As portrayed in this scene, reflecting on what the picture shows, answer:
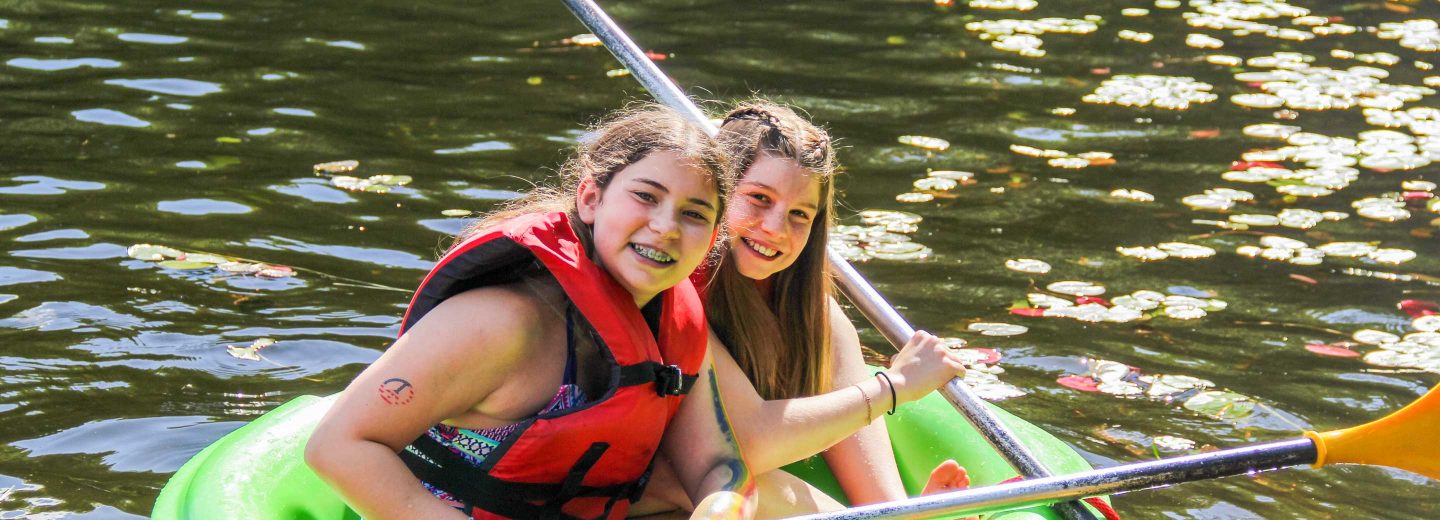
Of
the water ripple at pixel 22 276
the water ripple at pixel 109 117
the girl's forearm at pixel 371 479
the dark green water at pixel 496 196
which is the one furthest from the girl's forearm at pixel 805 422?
the water ripple at pixel 109 117

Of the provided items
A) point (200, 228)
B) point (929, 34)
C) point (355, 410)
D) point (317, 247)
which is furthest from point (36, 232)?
point (929, 34)

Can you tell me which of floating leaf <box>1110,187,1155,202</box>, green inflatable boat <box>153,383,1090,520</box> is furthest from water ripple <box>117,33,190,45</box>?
green inflatable boat <box>153,383,1090,520</box>

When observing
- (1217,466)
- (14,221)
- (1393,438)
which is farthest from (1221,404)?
(14,221)

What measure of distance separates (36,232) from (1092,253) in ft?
8.85

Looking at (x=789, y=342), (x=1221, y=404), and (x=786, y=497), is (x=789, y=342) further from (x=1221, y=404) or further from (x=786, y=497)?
(x=1221, y=404)

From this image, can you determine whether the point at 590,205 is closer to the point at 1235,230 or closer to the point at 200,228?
the point at 200,228

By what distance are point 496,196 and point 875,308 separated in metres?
1.92

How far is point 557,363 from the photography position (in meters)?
1.97

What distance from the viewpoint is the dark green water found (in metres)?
Result: 3.16

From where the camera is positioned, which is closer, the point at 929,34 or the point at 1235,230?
the point at 1235,230

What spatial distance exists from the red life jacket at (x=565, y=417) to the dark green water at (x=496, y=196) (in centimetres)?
99

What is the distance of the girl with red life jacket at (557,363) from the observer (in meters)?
1.81

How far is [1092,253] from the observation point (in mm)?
4285

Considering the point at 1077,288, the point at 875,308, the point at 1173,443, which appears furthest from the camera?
the point at 1077,288
